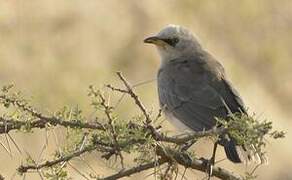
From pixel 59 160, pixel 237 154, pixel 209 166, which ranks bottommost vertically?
pixel 59 160

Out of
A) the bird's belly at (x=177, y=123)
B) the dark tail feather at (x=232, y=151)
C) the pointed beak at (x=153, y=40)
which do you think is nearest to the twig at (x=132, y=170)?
the dark tail feather at (x=232, y=151)

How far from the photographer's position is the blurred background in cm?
1297

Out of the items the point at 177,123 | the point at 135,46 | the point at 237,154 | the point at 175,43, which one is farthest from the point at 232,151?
the point at 135,46

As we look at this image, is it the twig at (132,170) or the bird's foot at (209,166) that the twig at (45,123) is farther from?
the bird's foot at (209,166)

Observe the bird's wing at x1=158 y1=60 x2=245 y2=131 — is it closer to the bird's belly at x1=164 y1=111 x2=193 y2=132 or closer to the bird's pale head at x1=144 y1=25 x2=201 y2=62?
the bird's belly at x1=164 y1=111 x2=193 y2=132

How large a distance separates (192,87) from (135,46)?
8.24 m

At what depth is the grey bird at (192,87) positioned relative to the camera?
6.02 metres

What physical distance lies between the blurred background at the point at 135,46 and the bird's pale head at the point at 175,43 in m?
4.90

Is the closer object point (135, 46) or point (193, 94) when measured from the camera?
point (193, 94)

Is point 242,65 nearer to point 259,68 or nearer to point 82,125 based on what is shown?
point 259,68

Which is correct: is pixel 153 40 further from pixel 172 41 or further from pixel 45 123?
pixel 45 123

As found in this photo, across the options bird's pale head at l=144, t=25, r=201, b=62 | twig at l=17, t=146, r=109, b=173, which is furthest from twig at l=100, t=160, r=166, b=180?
bird's pale head at l=144, t=25, r=201, b=62

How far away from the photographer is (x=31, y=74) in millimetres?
13344

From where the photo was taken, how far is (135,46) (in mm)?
14656
